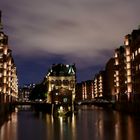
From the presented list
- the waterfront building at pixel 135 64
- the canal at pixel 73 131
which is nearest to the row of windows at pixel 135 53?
the waterfront building at pixel 135 64

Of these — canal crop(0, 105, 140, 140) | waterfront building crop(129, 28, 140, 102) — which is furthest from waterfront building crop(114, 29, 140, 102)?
canal crop(0, 105, 140, 140)

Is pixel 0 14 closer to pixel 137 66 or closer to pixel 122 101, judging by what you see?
pixel 137 66

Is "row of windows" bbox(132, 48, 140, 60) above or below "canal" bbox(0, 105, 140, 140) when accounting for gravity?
above

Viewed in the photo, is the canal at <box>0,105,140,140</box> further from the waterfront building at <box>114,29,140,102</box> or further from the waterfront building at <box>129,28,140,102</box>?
the waterfront building at <box>114,29,140,102</box>

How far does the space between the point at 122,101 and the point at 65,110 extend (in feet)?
94.0

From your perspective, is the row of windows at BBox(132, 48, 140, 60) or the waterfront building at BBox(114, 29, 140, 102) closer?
the row of windows at BBox(132, 48, 140, 60)

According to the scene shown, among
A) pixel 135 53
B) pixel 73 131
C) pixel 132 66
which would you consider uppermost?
pixel 135 53

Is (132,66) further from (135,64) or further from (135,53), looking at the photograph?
(135,53)

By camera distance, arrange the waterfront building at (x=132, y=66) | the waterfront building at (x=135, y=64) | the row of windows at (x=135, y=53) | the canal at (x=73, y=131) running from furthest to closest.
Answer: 1. the waterfront building at (x=132, y=66)
2. the waterfront building at (x=135, y=64)
3. the row of windows at (x=135, y=53)
4. the canal at (x=73, y=131)

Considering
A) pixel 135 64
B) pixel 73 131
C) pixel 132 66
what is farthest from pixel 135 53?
pixel 73 131

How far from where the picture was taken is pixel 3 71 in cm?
16250

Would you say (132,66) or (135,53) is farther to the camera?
(132,66)

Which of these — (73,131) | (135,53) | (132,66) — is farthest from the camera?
(132,66)

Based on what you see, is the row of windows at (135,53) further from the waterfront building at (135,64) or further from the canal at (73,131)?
the canal at (73,131)
